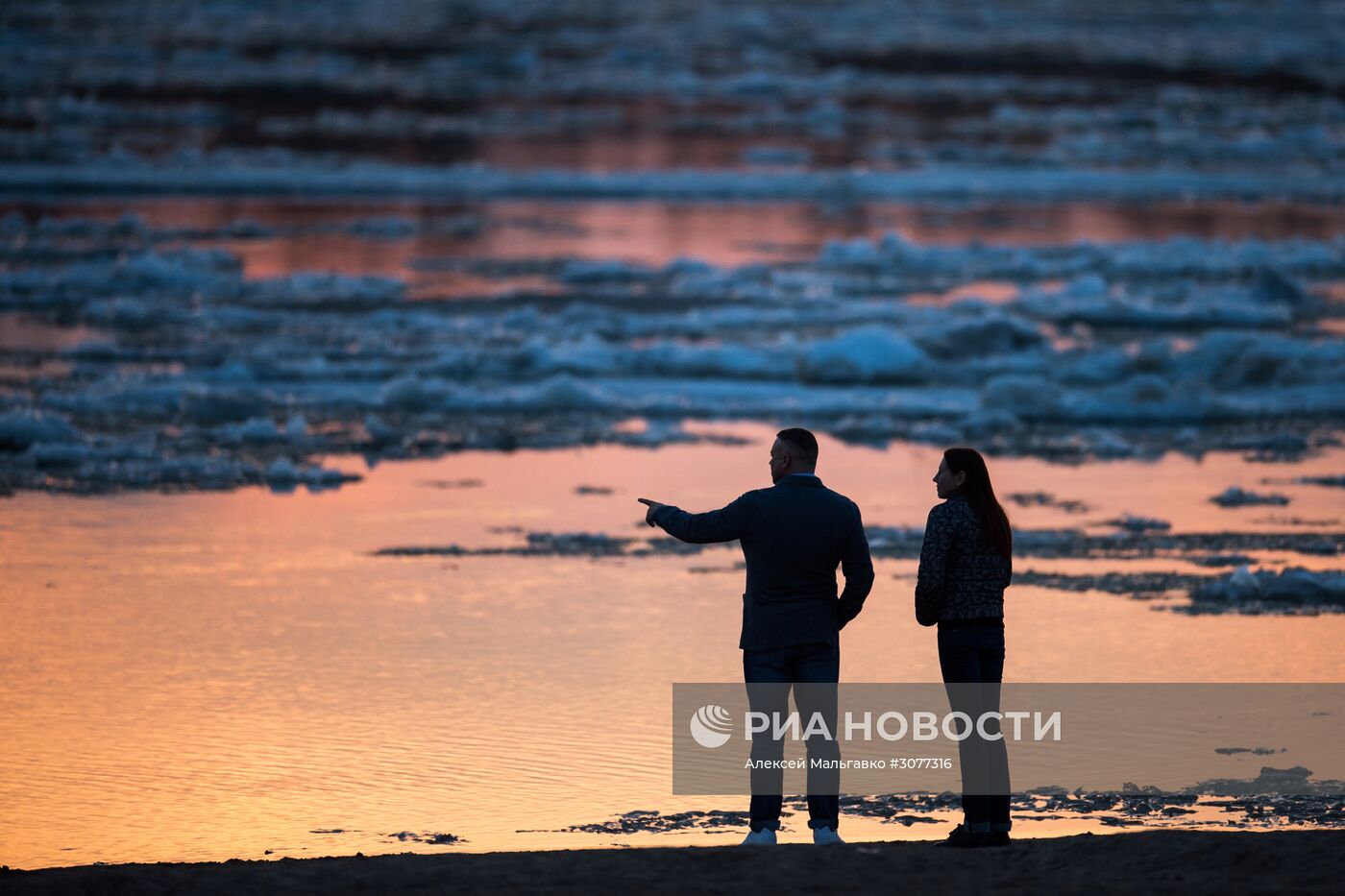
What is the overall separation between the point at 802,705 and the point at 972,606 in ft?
2.00

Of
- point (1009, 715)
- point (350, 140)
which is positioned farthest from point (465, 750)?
point (350, 140)

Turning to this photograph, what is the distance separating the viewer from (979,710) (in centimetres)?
690

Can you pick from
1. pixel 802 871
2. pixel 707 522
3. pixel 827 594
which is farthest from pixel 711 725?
pixel 802 871

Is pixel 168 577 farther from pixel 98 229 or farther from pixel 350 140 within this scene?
pixel 350 140

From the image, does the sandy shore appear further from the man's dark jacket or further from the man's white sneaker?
the man's dark jacket

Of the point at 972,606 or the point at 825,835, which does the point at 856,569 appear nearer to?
the point at 972,606

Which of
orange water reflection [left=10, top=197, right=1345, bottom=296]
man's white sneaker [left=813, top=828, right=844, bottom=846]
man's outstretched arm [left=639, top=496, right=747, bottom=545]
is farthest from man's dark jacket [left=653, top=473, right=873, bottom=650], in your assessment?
orange water reflection [left=10, top=197, right=1345, bottom=296]

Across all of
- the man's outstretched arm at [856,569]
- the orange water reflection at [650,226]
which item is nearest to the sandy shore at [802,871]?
the man's outstretched arm at [856,569]

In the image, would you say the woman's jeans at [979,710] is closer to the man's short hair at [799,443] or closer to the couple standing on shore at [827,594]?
the couple standing on shore at [827,594]

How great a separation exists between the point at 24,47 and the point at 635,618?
6385 centimetres

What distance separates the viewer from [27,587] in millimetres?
11125

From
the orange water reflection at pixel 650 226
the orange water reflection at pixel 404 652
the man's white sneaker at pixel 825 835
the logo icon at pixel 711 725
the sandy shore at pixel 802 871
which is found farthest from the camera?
the orange water reflection at pixel 650 226

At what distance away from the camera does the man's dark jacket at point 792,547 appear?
273 inches

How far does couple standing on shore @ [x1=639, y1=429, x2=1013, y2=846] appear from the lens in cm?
691
